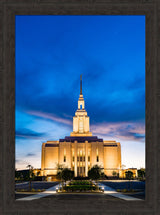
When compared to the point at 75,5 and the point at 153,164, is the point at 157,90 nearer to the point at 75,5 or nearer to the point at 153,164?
the point at 153,164

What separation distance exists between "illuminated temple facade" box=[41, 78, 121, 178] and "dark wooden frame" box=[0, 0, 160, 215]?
64.8m

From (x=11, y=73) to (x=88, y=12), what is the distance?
13.6 ft

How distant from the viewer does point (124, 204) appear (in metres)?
10.1

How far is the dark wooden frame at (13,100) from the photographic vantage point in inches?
387

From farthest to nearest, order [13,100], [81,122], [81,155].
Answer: [81,122] < [81,155] < [13,100]

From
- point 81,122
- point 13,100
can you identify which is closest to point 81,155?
point 81,122

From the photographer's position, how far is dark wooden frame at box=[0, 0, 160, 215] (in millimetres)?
9836

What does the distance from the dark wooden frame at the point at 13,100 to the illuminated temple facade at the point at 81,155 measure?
64809mm

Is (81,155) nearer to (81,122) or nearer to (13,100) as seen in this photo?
(81,122)

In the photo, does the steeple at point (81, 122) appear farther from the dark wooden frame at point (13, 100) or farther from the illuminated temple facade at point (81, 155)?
the dark wooden frame at point (13, 100)

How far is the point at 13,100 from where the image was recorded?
10.5 m

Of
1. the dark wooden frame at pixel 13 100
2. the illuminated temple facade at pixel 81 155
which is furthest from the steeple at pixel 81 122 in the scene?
the dark wooden frame at pixel 13 100

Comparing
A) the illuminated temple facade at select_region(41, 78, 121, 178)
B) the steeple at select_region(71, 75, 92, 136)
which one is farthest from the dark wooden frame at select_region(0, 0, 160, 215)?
the steeple at select_region(71, 75, 92, 136)

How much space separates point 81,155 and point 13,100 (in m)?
67.2
